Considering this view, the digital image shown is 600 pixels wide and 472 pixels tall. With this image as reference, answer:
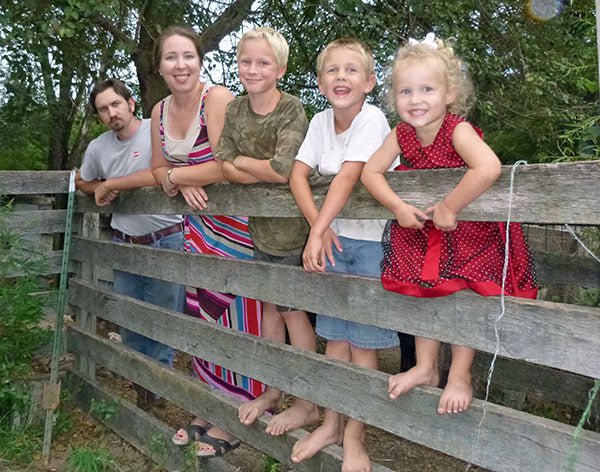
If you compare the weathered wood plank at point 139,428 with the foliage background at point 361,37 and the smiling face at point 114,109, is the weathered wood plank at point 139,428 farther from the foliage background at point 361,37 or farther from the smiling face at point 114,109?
the foliage background at point 361,37

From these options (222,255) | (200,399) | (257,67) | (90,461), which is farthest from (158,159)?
(90,461)

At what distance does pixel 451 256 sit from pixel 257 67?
1.36m

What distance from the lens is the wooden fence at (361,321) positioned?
6.48ft

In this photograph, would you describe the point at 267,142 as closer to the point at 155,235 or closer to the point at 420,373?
the point at 420,373

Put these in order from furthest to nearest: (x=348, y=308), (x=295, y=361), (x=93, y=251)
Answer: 1. (x=93, y=251)
2. (x=295, y=361)
3. (x=348, y=308)

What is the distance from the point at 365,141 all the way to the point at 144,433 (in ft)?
7.94

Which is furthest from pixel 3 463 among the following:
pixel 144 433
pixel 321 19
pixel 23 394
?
pixel 321 19

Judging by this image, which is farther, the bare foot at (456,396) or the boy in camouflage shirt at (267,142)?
the boy in camouflage shirt at (267,142)

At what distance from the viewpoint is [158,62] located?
3637mm

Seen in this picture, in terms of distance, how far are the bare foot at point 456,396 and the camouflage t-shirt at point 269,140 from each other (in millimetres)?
1093

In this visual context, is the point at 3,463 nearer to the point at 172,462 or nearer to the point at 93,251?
the point at 172,462

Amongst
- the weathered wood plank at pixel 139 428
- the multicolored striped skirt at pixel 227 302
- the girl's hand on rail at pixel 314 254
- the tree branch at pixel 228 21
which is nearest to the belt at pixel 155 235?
the multicolored striped skirt at pixel 227 302

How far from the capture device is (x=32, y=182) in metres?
4.63

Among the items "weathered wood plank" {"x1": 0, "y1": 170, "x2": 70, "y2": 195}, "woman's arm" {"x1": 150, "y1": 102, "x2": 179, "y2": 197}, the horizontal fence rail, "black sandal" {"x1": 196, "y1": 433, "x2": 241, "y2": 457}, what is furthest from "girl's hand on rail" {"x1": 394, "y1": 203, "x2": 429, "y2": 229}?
"weathered wood plank" {"x1": 0, "y1": 170, "x2": 70, "y2": 195}
